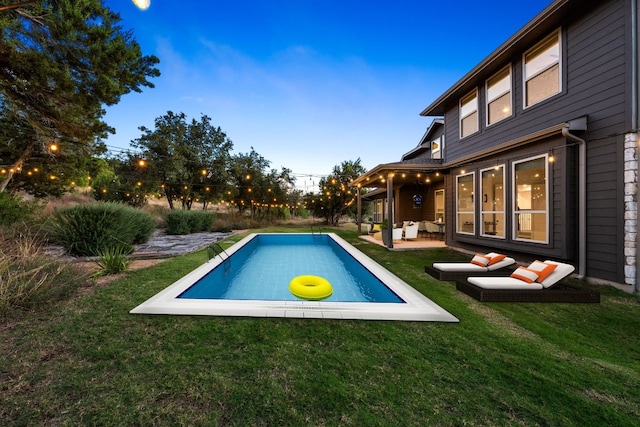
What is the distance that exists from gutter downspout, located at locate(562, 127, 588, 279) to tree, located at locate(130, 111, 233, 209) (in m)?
16.7

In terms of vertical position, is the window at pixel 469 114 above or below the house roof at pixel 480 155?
above

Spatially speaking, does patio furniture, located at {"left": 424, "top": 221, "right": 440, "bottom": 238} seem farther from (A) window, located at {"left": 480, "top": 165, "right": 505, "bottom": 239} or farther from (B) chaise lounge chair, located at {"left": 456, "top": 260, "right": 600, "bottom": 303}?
(B) chaise lounge chair, located at {"left": 456, "top": 260, "right": 600, "bottom": 303}

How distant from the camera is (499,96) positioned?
22.3ft

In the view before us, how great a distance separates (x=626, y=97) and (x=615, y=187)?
4.88 feet

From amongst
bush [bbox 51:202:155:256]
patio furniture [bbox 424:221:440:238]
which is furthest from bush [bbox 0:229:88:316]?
patio furniture [bbox 424:221:440:238]

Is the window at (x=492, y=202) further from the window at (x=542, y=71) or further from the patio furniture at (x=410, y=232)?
the patio furniture at (x=410, y=232)

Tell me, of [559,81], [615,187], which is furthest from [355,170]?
[615,187]

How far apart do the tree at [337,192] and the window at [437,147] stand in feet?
24.9

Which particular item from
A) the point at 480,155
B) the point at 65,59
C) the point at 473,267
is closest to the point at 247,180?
the point at 65,59

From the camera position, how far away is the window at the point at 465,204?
7.93 meters

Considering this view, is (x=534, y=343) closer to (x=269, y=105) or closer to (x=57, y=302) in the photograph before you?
(x=57, y=302)

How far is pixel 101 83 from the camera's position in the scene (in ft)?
16.2

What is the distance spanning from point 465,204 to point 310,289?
655 cm

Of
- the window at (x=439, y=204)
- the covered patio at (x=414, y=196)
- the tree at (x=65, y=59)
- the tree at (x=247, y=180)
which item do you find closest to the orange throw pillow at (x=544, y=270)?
the covered patio at (x=414, y=196)
